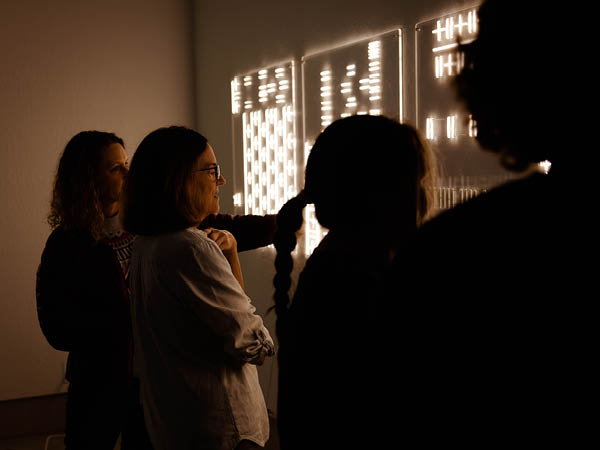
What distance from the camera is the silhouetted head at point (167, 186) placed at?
1.74m

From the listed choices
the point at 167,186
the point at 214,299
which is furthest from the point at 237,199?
the point at 214,299

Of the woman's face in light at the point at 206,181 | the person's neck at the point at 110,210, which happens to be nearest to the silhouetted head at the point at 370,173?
the woman's face in light at the point at 206,181

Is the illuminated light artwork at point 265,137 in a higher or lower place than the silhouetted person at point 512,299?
higher

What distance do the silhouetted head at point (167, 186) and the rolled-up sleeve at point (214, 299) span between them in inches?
4.2

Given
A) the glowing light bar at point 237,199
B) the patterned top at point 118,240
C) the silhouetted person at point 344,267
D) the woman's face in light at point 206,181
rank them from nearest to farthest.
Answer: the silhouetted person at point 344,267 → the woman's face in light at point 206,181 → the patterned top at point 118,240 → the glowing light bar at point 237,199

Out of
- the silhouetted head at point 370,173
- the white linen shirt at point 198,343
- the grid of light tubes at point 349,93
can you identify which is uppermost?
the grid of light tubes at point 349,93

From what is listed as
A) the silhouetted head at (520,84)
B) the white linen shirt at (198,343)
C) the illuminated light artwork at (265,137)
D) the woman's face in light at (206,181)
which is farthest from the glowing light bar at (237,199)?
the silhouetted head at (520,84)

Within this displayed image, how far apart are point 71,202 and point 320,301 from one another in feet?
4.81

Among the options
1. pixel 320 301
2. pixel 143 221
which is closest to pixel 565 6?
pixel 320 301

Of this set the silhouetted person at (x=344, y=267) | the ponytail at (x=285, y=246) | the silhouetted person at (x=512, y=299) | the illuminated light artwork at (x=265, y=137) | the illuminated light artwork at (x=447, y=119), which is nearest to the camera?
the silhouetted person at (x=512, y=299)

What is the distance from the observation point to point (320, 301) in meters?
1.00

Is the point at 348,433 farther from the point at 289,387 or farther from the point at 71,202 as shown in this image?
the point at 71,202

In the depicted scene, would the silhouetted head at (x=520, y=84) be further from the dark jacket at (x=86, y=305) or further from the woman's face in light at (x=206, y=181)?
the dark jacket at (x=86, y=305)

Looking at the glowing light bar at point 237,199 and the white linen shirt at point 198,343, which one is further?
the glowing light bar at point 237,199
